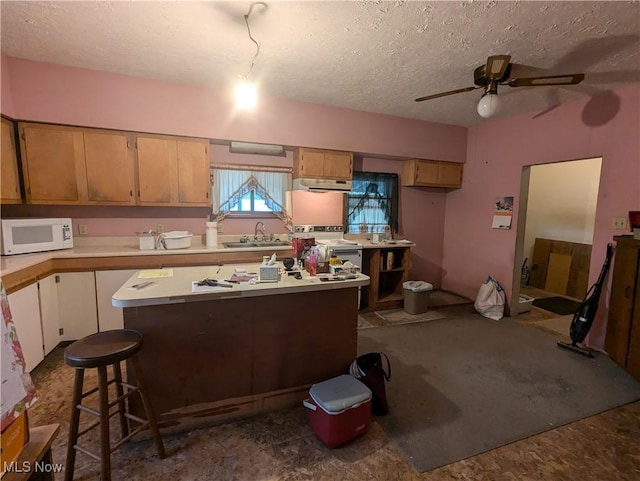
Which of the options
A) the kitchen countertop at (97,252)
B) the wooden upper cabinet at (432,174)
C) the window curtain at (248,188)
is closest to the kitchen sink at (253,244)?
the kitchen countertop at (97,252)

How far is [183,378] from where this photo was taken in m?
1.89

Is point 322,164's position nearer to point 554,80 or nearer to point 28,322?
point 554,80

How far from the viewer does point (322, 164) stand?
394 cm

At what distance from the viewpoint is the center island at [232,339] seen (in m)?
1.82

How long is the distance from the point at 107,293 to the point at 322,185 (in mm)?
2697

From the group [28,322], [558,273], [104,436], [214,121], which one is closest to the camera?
[104,436]

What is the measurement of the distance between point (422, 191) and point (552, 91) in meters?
2.12

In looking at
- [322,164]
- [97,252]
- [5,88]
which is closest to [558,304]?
[322,164]

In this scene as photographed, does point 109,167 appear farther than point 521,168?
No

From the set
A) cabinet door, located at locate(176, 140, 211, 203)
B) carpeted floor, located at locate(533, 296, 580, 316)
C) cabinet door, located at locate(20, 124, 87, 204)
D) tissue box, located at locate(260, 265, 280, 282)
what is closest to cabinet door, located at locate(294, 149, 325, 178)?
cabinet door, located at locate(176, 140, 211, 203)

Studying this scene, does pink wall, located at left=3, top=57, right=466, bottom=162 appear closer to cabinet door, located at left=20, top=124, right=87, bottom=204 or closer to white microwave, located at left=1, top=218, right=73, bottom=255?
cabinet door, located at left=20, top=124, right=87, bottom=204

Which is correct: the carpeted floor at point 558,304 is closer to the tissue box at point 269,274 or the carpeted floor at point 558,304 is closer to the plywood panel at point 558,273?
the plywood panel at point 558,273

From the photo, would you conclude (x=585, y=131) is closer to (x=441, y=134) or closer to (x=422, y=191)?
(x=441, y=134)

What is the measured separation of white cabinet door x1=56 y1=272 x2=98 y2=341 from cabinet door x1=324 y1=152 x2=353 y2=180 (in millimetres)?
2896
